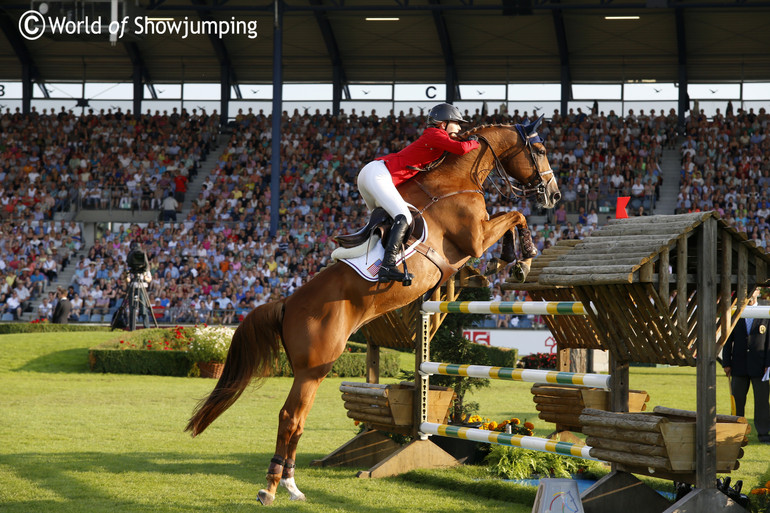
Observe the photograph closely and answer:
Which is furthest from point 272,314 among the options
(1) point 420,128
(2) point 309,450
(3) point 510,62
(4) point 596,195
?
(3) point 510,62

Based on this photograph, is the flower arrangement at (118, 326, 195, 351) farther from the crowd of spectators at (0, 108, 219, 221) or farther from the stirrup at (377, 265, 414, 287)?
the stirrup at (377, 265, 414, 287)

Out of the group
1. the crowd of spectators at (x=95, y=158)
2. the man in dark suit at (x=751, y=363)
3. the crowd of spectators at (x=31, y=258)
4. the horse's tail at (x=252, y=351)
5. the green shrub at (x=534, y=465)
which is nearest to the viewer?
the horse's tail at (x=252, y=351)

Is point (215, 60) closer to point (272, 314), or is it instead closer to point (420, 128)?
point (420, 128)

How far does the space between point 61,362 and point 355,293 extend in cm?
1239

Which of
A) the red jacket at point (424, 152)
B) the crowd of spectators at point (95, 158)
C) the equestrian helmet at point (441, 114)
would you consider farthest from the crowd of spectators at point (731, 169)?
the red jacket at point (424, 152)

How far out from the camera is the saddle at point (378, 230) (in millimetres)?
5574

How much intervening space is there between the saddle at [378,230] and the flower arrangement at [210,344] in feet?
33.7

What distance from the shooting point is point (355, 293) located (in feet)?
18.3

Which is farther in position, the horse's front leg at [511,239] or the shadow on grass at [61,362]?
the shadow on grass at [61,362]

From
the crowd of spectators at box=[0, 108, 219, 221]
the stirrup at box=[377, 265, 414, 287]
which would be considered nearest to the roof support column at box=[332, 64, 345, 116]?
the crowd of spectators at box=[0, 108, 219, 221]

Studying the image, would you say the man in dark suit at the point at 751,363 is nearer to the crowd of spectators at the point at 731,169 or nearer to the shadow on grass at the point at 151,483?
the shadow on grass at the point at 151,483

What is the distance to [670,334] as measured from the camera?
14.7 ft

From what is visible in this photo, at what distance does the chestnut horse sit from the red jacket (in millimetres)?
75

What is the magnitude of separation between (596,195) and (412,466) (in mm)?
18696
